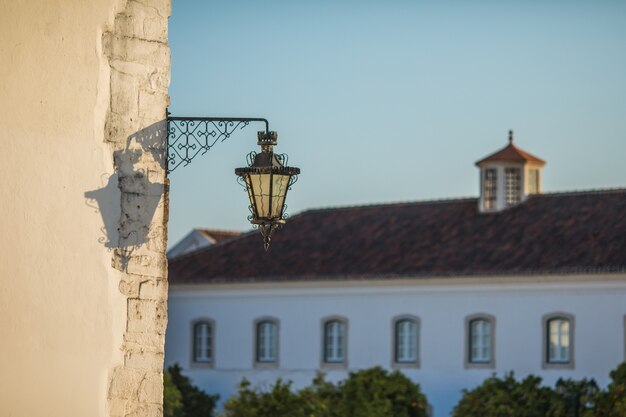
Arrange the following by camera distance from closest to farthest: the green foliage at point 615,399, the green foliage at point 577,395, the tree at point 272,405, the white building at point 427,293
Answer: the green foliage at point 615,399 < the tree at point 272,405 < the green foliage at point 577,395 < the white building at point 427,293

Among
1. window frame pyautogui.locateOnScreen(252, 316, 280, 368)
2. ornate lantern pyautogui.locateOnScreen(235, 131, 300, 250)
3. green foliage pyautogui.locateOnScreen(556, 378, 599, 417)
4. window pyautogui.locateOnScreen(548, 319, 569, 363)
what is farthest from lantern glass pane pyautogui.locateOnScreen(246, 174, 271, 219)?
window frame pyautogui.locateOnScreen(252, 316, 280, 368)

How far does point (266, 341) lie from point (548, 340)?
7.85 metres

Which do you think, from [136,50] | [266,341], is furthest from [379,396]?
[136,50]

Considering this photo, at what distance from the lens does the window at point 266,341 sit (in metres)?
40.0

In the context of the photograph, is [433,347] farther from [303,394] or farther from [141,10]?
[141,10]

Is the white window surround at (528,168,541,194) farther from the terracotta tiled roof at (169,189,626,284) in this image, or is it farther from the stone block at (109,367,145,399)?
the stone block at (109,367,145,399)

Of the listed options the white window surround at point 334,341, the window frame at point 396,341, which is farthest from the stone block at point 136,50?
the white window surround at point 334,341

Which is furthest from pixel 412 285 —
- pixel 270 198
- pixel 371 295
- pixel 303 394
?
pixel 270 198

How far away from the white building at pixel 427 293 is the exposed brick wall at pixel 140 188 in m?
25.7

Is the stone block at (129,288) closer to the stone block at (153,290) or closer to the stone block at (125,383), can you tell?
the stone block at (153,290)

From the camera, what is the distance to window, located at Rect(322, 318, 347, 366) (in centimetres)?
3878

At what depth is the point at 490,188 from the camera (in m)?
41.0

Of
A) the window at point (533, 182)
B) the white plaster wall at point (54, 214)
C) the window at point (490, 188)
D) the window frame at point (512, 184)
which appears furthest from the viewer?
the window at point (533, 182)

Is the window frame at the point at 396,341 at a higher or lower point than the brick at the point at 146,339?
higher
